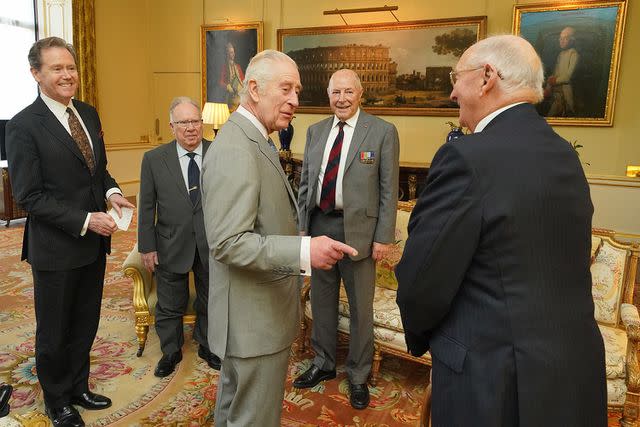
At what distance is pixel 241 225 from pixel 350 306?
1.65 m

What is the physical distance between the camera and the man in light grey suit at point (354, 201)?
9.86ft

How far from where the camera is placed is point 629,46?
6.51 metres

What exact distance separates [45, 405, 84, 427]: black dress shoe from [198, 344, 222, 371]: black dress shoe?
933mm

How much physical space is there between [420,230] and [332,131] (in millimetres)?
1830

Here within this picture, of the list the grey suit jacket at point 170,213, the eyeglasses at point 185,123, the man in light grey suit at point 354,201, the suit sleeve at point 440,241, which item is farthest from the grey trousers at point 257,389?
the eyeglasses at point 185,123

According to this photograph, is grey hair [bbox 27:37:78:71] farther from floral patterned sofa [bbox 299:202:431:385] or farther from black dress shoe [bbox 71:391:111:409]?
floral patterned sofa [bbox 299:202:431:385]

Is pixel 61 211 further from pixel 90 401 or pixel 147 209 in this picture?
pixel 90 401

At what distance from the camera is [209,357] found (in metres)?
3.50

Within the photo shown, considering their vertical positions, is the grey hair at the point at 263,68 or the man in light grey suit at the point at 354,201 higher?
the grey hair at the point at 263,68

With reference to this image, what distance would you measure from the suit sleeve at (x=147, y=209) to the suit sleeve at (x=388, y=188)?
4.85 ft

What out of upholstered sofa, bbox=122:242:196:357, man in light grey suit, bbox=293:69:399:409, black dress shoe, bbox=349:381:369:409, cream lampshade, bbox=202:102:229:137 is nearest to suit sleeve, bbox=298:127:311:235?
man in light grey suit, bbox=293:69:399:409

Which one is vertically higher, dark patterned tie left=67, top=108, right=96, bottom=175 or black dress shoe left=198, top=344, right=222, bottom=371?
dark patterned tie left=67, top=108, right=96, bottom=175

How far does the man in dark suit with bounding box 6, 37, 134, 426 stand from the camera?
7.70 feet

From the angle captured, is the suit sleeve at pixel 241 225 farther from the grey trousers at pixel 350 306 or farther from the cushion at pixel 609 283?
the cushion at pixel 609 283
